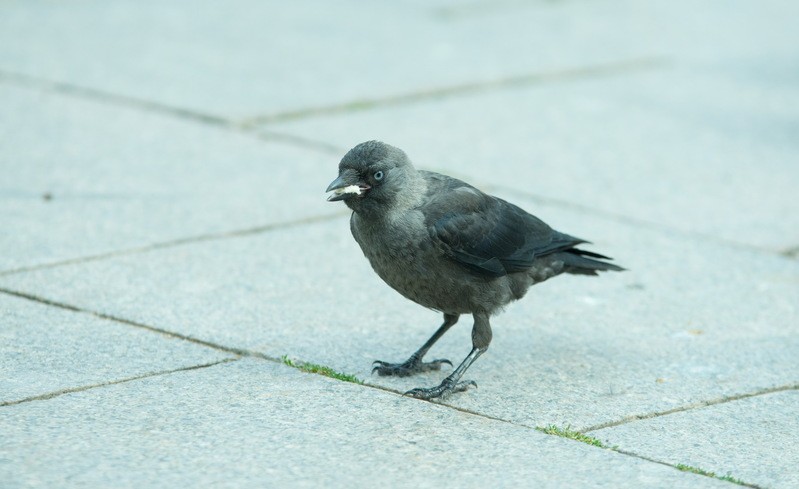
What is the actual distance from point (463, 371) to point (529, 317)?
3.47 feet

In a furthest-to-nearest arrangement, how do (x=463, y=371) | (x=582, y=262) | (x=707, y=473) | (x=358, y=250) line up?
(x=358, y=250), (x=582, y=262), (x=463, y=371), (x=707, y=473)

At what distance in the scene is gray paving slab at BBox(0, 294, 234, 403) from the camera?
192 inches

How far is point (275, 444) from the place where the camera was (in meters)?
4.36

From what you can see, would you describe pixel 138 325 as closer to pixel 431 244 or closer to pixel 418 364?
pixel 418 364

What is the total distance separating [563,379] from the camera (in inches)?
208

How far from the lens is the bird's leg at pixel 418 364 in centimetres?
527

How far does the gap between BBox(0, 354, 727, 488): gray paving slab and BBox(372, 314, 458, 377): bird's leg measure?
29 centimetres

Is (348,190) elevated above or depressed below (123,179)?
above

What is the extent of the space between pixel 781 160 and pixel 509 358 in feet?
13.6

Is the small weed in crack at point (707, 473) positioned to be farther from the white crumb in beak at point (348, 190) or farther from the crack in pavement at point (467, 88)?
the crack in pavement at point (467, 88)

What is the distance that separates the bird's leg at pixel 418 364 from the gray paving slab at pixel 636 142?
97.1 inches

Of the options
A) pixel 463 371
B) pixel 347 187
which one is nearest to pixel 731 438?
pixel 463 371

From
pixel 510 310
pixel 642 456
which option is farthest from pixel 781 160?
pixel 642 456

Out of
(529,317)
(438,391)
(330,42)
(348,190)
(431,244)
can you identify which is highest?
(330,42)
